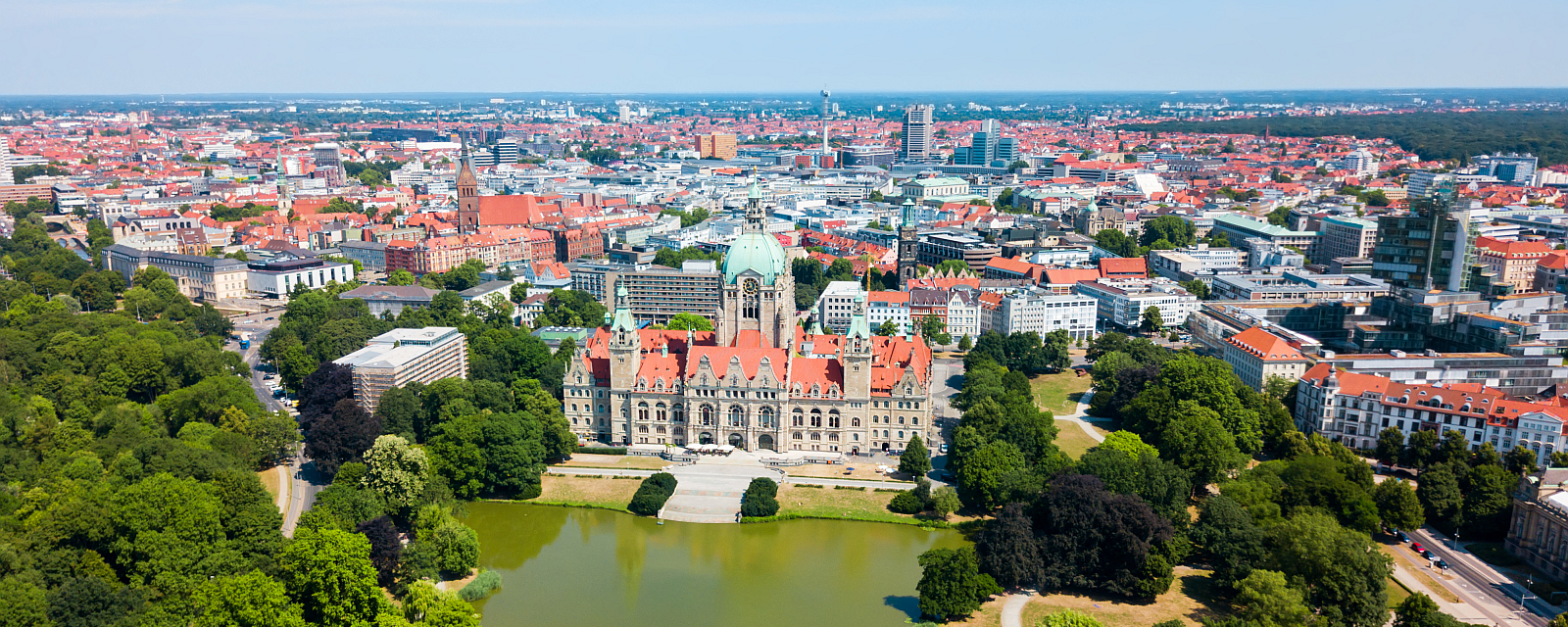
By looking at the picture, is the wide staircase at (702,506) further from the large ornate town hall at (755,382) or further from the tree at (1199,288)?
the tree at (1199,288)

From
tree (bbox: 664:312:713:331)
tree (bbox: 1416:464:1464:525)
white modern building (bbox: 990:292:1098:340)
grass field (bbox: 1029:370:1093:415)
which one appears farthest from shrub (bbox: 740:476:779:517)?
white modern building (bbox: 990:292:1098:340)

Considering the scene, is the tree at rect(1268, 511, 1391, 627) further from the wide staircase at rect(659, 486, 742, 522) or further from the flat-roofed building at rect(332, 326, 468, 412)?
the flat-roofed building at rect(332, 326, 468, 412)

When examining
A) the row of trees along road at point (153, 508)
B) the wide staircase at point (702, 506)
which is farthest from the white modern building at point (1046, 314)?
the row of trees along road at point (153, 508)

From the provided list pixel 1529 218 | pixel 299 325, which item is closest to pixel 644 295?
pixel 299 325

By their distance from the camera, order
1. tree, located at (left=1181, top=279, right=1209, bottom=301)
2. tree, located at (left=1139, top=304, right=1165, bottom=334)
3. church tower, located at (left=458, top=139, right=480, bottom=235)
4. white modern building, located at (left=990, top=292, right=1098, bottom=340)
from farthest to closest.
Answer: church tower, located at (left=458, top=139, right=480, bottom=235) < tree, located at (left=1181, top=279, right=1209, bottom=301) < tree, located at (left=1139, top=304, right=1165, bottom=334) < white modern building, located at (left=990, top=292, right=1098, bottom=340)

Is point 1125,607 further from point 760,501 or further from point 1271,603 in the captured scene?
point 760,501

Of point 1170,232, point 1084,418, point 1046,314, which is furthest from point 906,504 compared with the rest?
point 1170,232
